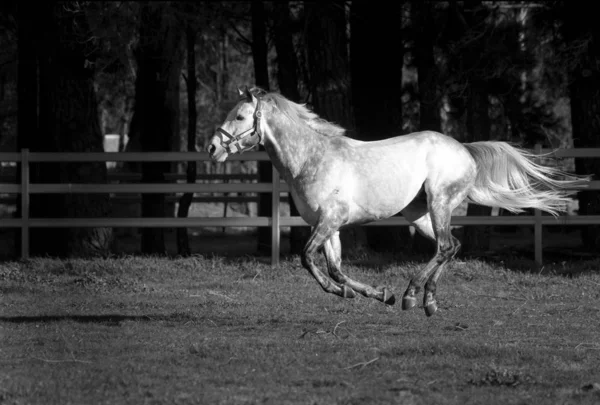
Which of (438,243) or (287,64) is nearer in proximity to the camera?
(438,243)

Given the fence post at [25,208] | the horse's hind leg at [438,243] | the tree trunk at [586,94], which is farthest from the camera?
the tree trunk at [586,94]

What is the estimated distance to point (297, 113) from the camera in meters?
9.83

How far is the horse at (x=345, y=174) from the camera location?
9.37 m

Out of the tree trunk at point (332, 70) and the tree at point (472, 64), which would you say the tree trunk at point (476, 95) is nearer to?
the tree at point (472, 64)

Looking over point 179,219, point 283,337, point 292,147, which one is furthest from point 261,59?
point 283,337

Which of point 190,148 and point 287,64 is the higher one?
point 287,64

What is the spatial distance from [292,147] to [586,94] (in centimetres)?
895

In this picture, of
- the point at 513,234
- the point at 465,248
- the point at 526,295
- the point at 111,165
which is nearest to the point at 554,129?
the point at 465,248

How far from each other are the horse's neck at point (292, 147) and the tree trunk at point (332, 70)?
6.42m

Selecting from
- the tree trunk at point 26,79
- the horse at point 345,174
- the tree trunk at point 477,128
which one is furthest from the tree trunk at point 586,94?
the tree trunk at point 26,79

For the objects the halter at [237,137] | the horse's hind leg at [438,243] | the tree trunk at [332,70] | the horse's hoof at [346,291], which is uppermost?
the tree trunk at [332,70]

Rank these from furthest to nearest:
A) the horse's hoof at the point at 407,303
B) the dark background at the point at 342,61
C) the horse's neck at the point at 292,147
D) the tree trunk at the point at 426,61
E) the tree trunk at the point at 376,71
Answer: the tree trunk at the point at 426,61
the tree trunk at the point at 376,71
the dark background at the point at 342,61
the horse's neck at the point at 292,147
the horse's hoof at the point at 407,303

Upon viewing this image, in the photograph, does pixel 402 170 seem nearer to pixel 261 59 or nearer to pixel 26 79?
pixel 261 59

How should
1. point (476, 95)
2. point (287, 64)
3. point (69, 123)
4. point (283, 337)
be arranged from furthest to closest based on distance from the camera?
point (287, 64) < point (476, 95) < point (69, 123) < point (283, 337)
